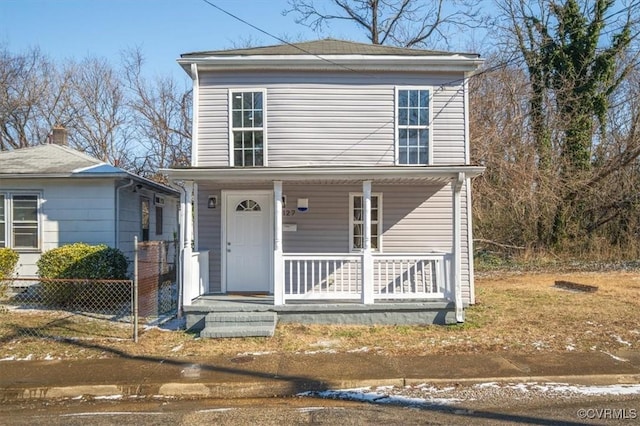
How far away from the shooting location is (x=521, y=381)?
18.0 feet

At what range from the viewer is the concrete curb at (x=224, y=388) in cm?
526

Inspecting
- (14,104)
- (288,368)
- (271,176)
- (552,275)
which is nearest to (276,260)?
(271,176)

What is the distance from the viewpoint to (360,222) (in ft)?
31.9

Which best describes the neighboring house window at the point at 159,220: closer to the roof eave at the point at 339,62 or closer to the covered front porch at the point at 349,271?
the roof eave at the point at 339,62

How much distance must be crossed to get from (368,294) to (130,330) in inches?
163

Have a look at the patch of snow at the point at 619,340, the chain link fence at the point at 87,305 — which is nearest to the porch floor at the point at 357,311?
the chain link fence at the point at 87,305

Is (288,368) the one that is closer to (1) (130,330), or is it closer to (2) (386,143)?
(1) (130,330)

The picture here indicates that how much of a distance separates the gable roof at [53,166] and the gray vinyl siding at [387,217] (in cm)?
320

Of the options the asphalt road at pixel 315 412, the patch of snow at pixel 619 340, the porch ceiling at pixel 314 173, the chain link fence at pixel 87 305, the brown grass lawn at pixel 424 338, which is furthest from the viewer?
the porch ceiling at pixel 314 173

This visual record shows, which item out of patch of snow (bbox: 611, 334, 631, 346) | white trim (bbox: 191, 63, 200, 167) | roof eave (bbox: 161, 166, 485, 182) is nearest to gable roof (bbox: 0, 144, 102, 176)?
white trim (bbox: 191, 63, 200, 167)

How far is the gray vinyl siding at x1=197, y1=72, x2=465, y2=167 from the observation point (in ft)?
31.7

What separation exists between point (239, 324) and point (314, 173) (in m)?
2.85

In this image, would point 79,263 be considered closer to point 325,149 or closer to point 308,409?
point 325,149

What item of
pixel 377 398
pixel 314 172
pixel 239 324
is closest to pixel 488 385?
pixel 377 398
